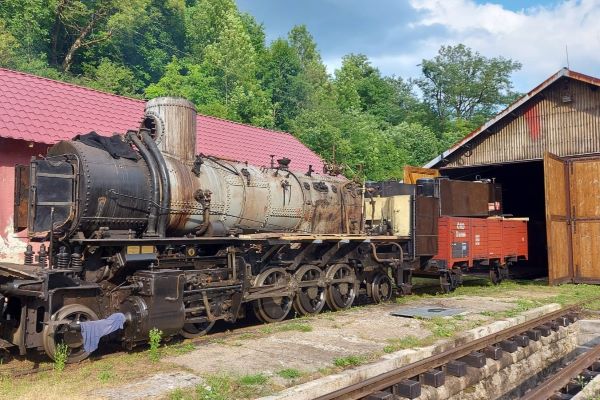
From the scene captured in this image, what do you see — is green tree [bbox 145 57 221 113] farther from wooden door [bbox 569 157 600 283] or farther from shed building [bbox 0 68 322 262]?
wooden door [bbox 569 157 600 283]

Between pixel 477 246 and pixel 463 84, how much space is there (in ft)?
146

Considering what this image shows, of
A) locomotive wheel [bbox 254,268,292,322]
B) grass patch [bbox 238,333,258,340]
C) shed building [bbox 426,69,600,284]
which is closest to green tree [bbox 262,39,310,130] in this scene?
shed building [bbox 426,69,600,284]

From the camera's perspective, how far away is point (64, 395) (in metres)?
5.07

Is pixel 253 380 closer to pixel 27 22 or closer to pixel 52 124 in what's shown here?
pixel 52 124

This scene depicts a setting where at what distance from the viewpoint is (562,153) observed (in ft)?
54.7

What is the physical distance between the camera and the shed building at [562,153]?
1575cm

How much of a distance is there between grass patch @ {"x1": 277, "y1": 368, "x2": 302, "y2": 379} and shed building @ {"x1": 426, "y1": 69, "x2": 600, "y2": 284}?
1212 cm

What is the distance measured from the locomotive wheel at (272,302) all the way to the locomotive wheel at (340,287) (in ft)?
4.14

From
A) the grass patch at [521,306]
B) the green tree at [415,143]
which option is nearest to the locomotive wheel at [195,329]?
the grass patch at [521,306]

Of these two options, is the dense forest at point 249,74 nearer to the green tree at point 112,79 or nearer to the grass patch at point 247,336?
the green tree at point 112,79

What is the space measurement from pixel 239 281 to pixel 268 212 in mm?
1661

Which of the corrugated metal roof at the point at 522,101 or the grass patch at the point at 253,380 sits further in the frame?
the corrugated metal roof at the point at 522,101

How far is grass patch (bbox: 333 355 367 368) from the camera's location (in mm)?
6295

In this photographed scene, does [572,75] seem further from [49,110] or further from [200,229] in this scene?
[49,110]
